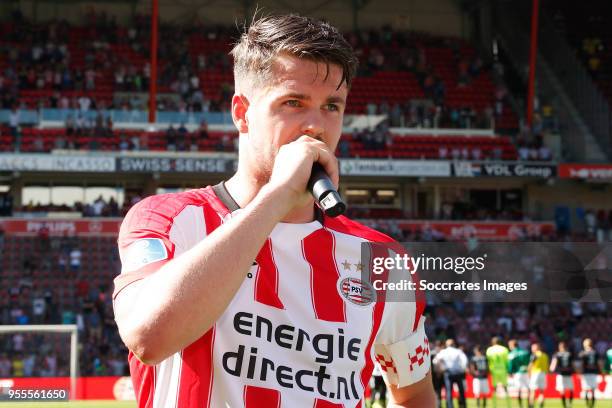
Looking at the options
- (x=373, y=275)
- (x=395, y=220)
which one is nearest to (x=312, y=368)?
(x=373, y=275)

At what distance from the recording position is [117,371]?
2198 centimetres

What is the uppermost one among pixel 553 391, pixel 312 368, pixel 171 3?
pixel 171 3

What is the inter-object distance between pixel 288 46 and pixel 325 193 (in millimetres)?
425

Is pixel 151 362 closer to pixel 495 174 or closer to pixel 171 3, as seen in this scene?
pixel 495 174

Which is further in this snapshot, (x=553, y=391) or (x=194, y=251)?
(x=553, y=391)

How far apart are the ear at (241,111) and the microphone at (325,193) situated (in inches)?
14.6

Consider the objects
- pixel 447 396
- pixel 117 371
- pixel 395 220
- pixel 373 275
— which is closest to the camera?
pixel 373 275

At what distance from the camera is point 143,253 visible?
212 centimetres

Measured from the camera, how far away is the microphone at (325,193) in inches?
77.9

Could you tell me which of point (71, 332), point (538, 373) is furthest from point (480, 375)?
point (71, 332)

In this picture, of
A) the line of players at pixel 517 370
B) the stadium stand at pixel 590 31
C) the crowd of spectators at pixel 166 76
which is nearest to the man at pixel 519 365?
the line of players at pixel 517 370

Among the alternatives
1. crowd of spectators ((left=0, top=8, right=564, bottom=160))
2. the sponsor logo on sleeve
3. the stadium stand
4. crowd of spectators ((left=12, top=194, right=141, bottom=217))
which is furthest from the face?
the stadium stand

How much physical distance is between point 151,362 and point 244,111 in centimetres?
68

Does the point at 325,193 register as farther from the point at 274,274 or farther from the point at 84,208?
the point at 84,208
